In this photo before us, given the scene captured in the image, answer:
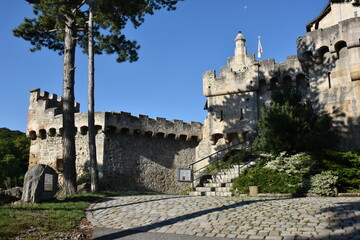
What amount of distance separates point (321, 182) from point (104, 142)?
13.0 metres

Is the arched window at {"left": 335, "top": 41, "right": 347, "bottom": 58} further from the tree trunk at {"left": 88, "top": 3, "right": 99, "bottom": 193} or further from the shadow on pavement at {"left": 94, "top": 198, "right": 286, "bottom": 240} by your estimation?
the tree trunk at {"left": 88, "top": 3, "right": 99, "bottom": 193}

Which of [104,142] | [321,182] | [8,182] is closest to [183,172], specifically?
[321,182]

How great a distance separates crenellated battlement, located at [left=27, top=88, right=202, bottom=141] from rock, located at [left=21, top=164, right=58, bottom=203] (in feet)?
31.3

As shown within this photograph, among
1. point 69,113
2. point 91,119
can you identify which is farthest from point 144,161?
point 69,113

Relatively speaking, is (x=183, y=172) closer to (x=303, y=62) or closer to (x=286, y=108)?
(x=286, y=108)

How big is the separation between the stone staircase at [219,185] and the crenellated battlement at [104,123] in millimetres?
7617

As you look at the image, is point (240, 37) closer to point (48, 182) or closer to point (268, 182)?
point (268, 182)

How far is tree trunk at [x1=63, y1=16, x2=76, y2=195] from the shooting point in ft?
43.9

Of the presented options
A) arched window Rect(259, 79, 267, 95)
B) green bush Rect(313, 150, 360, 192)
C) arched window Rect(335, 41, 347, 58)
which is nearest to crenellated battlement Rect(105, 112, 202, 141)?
arched window Rect(259, 79, 267, 95)

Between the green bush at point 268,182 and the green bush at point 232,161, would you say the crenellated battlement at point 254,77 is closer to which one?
the green bush at point 232,161

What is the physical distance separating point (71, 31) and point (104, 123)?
263 inches

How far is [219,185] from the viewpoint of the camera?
14258 millimetres

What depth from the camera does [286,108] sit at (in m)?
14.5

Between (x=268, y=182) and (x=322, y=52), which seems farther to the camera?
(x=322, y=52)
